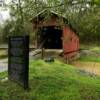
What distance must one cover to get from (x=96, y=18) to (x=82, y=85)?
257cm

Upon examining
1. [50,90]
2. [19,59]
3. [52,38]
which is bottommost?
[50,90]

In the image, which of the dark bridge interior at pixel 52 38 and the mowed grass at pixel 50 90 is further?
the dark bridge interior at pixel 52 38

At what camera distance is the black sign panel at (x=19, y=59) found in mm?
9969

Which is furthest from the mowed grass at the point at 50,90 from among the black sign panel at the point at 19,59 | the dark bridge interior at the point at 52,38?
the dark bridge interior at the point at 52,38

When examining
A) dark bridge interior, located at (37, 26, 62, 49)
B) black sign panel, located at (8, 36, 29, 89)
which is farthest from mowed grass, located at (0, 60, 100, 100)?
dark bridge interior, located at (37, 26, 62, 49)

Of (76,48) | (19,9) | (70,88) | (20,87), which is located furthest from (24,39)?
(76,48)

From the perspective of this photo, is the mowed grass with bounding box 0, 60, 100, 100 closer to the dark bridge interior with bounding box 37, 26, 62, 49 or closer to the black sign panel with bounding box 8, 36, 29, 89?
the black sign panel with bounding box 8, 36, 29, 89

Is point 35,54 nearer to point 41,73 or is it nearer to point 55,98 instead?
point 41,73

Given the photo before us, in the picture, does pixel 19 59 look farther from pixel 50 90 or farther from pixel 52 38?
pixel 52 38

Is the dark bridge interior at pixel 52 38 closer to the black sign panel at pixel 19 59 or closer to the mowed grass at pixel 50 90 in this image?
the mowed grass at pixel 50 90

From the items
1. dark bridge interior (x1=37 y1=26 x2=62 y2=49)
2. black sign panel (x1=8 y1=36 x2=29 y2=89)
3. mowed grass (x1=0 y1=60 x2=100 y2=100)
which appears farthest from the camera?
dark bridge interior (x1=37 y1=26 x2=62 y2=49)

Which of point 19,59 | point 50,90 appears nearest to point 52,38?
point 19,59

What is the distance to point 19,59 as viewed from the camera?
10.3 metres

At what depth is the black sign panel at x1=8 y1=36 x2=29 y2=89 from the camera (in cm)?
997
